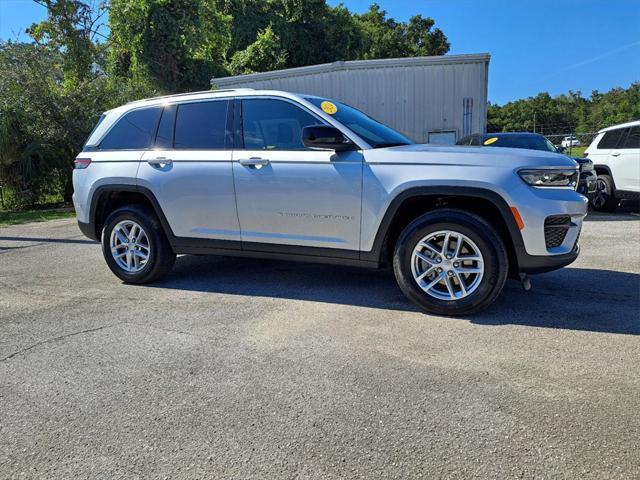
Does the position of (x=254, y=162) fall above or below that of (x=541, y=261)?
above

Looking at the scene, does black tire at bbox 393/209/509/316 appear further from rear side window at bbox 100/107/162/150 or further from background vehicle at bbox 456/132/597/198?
background vehicle at bbox 456/132/597/198

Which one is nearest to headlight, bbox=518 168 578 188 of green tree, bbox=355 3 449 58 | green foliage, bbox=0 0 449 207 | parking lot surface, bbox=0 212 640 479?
parking lot surface, bbox=0 212 640 479

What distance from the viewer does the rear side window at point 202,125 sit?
15.4ft

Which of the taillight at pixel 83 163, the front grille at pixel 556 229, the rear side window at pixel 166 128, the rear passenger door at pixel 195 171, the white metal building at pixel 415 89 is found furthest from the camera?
the white metal building at pixel 415 89

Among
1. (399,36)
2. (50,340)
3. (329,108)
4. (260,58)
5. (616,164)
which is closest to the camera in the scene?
(50,340)

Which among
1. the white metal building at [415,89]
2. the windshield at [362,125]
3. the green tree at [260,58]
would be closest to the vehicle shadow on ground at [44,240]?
the windshield at [362,125]

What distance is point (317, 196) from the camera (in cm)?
418

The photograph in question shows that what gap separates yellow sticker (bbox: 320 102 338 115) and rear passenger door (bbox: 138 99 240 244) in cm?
92

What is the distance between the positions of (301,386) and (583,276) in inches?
147

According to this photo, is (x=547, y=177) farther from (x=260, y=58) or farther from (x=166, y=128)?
(x=260, y=58)

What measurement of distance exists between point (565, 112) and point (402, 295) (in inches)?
2938

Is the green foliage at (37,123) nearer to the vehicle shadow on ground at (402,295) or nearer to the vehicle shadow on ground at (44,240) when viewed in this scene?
the vehicle shadow on ground at (44,240)

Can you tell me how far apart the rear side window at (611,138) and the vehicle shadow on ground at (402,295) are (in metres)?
5.94

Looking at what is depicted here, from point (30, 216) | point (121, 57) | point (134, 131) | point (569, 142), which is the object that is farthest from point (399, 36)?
point (134, 131)
